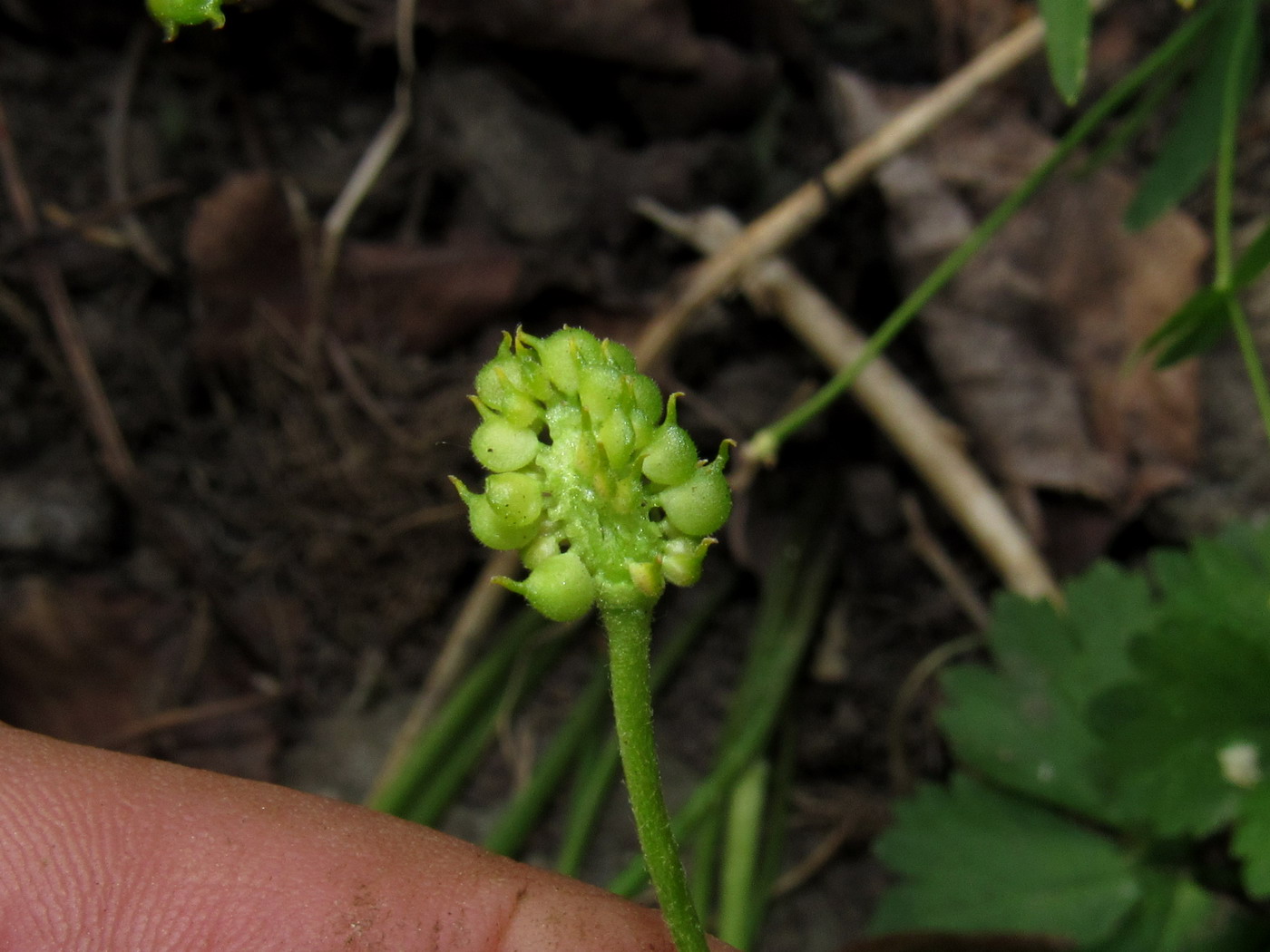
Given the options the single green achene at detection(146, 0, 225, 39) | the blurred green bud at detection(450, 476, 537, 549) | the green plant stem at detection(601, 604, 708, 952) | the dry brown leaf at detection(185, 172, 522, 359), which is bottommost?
the green plant stem at detection(601, 604, 708, 952)

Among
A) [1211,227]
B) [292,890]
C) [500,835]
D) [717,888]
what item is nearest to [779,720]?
[717,888]

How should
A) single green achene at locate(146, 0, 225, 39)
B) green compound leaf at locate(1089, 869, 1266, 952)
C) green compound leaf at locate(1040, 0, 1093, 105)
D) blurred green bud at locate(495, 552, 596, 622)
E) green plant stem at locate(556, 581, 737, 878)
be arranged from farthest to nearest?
green plant stem at locate(556, 581, 737, 878) < green compound leaf at locate(1089, 869, 1266, 952) < green compound leaf at locate(1040, 0, 1093, 105) < single green achene at locate(146, 0, 225, 39) < blurred green bud at locate(495, 552, 596, 622)

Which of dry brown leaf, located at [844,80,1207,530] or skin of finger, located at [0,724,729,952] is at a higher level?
dry brown leaf, located at [844,80,1207,530]

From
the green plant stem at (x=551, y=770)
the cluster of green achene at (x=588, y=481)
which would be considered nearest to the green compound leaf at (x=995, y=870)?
the green plant stem at (x=551, y=770)

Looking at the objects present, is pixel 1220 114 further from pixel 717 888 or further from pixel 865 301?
pixel 717 888

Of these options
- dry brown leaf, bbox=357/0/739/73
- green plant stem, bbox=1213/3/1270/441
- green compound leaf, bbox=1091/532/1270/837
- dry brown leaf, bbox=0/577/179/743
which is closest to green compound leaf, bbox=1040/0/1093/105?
green plant stem, bbox=1213/3/1270/441

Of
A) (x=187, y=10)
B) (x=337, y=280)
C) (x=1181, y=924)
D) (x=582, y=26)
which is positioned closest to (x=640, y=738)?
(x=187, y=10)

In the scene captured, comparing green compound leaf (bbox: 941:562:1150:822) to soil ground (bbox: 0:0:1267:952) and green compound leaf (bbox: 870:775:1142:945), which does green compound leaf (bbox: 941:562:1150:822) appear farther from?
soil ground (bbox: 0:0:1267:952)
